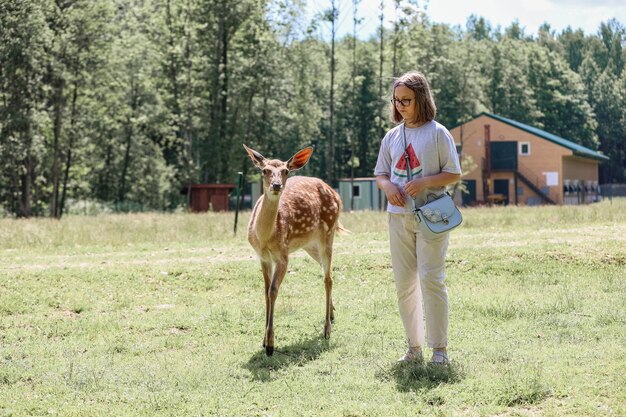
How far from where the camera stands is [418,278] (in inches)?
269

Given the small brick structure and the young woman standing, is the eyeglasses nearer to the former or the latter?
the young woman standing

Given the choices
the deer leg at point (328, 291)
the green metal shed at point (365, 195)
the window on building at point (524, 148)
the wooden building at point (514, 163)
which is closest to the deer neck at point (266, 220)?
the deer leg at point (328, 291)

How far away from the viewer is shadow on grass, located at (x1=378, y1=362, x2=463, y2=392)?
6.07 m

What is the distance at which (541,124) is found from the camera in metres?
77.4

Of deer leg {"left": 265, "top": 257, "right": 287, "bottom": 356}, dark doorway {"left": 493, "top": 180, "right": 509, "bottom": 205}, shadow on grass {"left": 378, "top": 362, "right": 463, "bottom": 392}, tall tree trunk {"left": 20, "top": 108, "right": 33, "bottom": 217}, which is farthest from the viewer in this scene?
dark doorway {"left": 493, "top": 180, "right": 509, "bottom": 205}

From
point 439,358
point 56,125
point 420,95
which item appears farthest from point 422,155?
point 56,125

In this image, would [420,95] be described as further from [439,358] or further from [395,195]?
[439,358]

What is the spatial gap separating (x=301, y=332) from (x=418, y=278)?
2479 millimetres

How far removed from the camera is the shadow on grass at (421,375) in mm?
6066

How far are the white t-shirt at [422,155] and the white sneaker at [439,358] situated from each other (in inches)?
48.7

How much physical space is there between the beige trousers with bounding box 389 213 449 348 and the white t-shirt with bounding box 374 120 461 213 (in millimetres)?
213

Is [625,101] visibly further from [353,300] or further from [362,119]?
[353,300]

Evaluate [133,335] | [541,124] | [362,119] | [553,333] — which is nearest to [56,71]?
[133,335]


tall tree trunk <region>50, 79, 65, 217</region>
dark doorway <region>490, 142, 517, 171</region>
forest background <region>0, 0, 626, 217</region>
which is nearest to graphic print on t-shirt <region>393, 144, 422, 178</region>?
forest background <region>0, 0, 626, 217</region>
